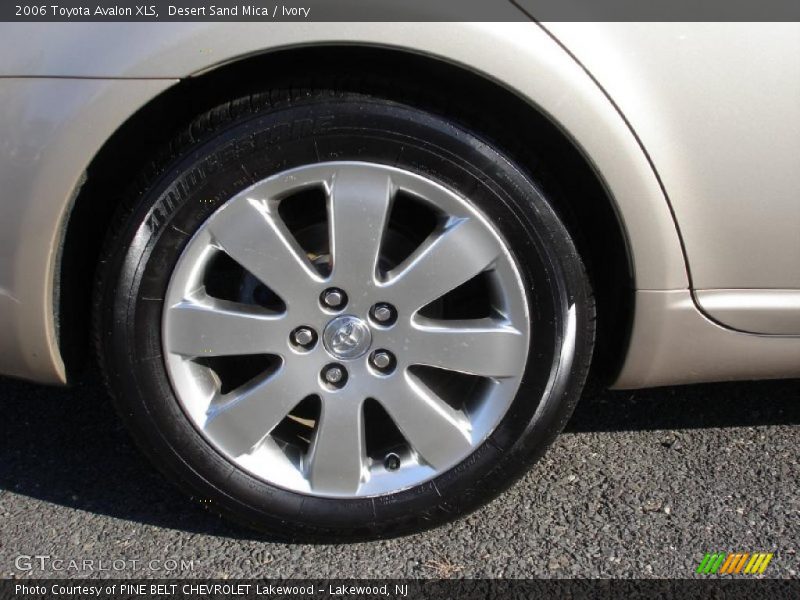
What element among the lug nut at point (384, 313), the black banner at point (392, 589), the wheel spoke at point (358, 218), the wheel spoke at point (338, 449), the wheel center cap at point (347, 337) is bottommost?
the black banner at point (392, 589)

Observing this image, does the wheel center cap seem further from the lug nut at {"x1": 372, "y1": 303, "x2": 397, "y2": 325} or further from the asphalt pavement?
the asphalt pavement

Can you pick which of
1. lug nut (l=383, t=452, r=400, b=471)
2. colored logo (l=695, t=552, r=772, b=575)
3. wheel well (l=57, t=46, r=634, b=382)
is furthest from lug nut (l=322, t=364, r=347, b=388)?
colored logo (l=695, t=552, r=772, b=575)

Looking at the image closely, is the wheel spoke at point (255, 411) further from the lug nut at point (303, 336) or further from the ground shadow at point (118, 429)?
the ground shadow at point (118, 429)

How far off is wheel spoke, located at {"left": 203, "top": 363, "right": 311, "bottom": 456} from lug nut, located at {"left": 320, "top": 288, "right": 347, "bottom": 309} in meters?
0.17

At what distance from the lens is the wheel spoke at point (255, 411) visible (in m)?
1.92

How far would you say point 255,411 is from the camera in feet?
6.33

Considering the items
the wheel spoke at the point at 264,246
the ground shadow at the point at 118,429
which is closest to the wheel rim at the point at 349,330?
the wheel spoke at the point at 264,246

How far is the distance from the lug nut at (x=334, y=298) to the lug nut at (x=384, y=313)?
68 mm

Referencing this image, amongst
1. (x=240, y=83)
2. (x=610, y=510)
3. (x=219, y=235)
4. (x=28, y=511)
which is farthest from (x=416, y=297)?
(x=28, y=511)

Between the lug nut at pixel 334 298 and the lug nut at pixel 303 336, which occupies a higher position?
the lug nut at pixel 334 298

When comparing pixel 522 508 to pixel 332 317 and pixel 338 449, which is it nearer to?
pixel 338 449

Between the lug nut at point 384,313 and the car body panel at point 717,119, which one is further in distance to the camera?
the lug nut at point 384,313

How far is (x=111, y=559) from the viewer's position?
1982mm

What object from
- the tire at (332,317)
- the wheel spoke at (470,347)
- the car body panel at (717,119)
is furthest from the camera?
the wheel spoke at (470,347)
